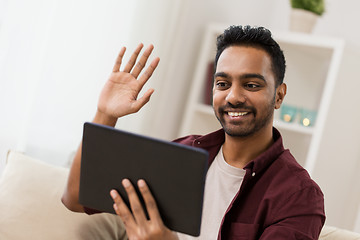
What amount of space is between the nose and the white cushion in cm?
67

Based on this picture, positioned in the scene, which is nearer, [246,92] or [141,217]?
[141,217]

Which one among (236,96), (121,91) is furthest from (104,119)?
(236,96)

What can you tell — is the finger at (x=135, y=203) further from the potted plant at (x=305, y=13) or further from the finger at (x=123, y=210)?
the potted plant at (x=305, y=13)

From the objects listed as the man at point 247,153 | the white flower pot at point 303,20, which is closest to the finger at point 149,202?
the man at point 247,153

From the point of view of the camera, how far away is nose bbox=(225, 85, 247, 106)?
155cm

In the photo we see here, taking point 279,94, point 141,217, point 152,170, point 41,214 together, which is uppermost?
point 279,94

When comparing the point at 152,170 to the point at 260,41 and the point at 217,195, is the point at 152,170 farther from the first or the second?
the point at 260,41

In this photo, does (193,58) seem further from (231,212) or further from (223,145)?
(231,212)

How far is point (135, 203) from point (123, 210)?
4cm

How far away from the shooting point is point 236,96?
5.09 ft

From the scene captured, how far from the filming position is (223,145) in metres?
1.77

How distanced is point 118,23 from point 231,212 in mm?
1299

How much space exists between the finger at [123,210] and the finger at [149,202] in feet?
0.20

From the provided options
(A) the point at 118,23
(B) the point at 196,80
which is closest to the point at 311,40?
(B) the point at 196,80
